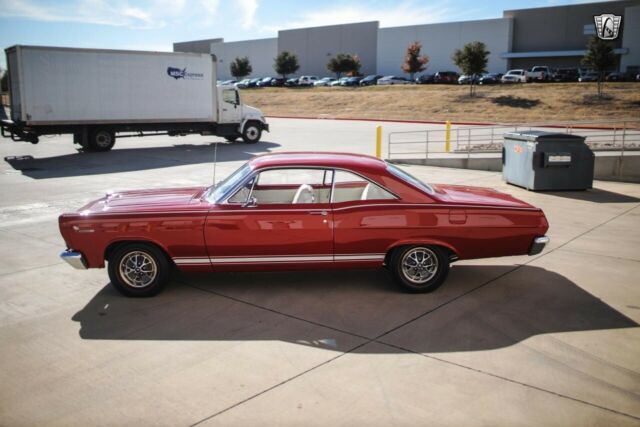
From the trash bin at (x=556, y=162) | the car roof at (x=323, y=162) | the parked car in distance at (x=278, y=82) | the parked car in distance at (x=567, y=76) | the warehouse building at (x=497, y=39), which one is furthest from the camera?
the parked car in distance at (x=278, y=82)

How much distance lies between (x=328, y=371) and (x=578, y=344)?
2203 mm

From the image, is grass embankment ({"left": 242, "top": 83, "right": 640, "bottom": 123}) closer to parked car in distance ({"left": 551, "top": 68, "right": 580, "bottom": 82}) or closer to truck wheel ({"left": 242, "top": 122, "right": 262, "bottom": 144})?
parked car in distance ({"left": 551, "top": 68, "right": 580, "bottom": 82})

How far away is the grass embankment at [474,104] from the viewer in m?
36.6

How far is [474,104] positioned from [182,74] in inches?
1052

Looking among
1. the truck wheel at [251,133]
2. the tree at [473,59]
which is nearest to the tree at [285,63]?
the tree at [473,59]

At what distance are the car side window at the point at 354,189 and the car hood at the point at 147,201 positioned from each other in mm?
1538

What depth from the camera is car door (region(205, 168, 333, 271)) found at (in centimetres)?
580

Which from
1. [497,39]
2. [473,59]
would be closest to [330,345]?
[473,59]

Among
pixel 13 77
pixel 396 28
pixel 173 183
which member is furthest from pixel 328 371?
pixel 396 28

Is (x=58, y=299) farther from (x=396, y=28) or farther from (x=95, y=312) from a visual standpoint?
(x=396, y=28)

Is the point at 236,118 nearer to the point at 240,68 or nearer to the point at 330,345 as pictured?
the point at 330,345

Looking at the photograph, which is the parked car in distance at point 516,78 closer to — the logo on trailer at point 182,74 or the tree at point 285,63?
the tree at point 285,63

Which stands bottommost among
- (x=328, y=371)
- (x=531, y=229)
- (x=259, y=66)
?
(x=328, y=371)

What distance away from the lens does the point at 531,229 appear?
600cm
